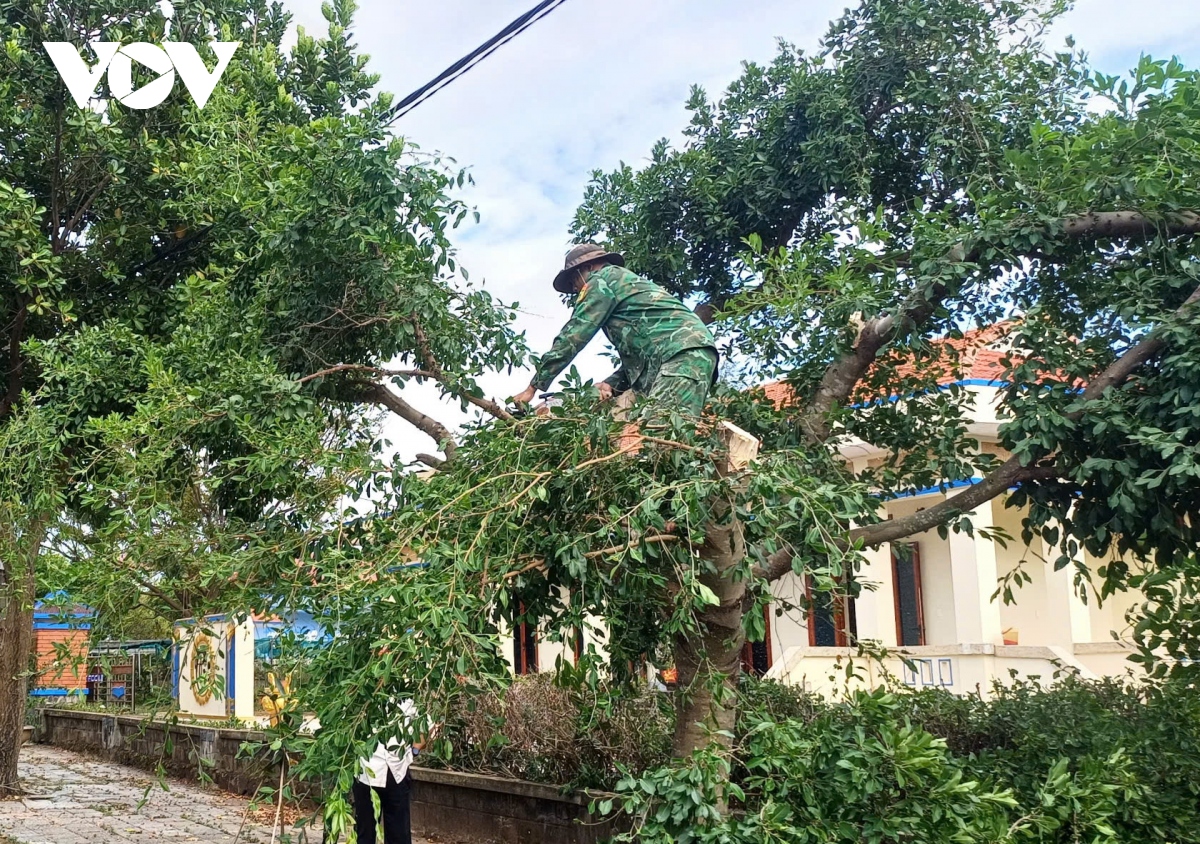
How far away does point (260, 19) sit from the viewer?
11117mm

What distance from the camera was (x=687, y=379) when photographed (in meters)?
5.53

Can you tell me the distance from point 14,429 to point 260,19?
6364 mm

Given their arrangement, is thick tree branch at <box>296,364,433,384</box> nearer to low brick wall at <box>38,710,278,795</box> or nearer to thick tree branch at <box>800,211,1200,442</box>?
thick tree branch at <box>800,211,1200,442</box>

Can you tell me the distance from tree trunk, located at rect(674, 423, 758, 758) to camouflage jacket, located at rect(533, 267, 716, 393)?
598 millimetres

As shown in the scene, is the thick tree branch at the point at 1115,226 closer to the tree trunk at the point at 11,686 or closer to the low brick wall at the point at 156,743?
the low brick wall at the point at 156,743

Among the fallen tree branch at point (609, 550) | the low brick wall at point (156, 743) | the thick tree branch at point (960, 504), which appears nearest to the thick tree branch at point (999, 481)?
the thick tree branch at point (960, 504)

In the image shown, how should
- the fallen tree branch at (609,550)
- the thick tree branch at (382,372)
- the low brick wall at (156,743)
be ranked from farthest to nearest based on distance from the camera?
1. the low brick wall at (156,743)
2. the thick tree branch at (382,372)
3. the fallen tree branch at (609,550)

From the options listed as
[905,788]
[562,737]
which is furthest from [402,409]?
[905,788]

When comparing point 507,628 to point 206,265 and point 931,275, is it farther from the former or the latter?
point 206,265

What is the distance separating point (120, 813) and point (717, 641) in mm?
7738

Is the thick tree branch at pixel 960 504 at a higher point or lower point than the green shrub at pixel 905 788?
higher

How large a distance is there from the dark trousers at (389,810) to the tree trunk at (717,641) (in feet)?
6.36

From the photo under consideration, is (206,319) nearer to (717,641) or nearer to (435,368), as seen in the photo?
(435,368)

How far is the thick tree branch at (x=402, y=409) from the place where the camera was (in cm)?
660
